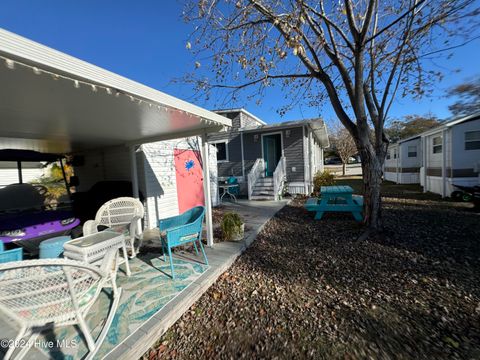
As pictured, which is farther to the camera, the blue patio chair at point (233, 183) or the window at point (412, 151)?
the window at point (412, 151)

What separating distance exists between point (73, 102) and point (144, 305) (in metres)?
2.58

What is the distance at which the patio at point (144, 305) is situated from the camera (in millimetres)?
1895

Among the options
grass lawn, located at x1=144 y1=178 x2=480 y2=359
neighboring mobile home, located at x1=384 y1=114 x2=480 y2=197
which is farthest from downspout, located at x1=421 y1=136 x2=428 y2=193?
grass lawn, located at x1=144 y1=178 x2=480 y2=359

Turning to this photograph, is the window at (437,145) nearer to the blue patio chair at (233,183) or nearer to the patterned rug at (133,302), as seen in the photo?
the blue patio chair at (233,183)

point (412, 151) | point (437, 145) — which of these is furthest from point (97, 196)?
point (412, 151)

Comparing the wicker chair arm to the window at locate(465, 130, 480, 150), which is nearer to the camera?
the wicker chair arm

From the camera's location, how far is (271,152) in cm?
1190

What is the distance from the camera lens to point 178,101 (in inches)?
109

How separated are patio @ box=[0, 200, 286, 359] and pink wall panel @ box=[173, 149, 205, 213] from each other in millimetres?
3052

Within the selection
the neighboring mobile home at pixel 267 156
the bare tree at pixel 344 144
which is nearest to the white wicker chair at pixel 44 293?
the neighboring mobile home at pixel 267 156

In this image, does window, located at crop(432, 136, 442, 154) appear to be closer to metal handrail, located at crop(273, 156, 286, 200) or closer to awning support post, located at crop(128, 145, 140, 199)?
metal handrail, located at crop(273, 156, 286, 200)

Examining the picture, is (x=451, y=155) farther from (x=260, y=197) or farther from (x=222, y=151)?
(x=222, y=151)

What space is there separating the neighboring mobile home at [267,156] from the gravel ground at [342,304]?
19.1 ft

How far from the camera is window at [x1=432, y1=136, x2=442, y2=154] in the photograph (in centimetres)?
991
